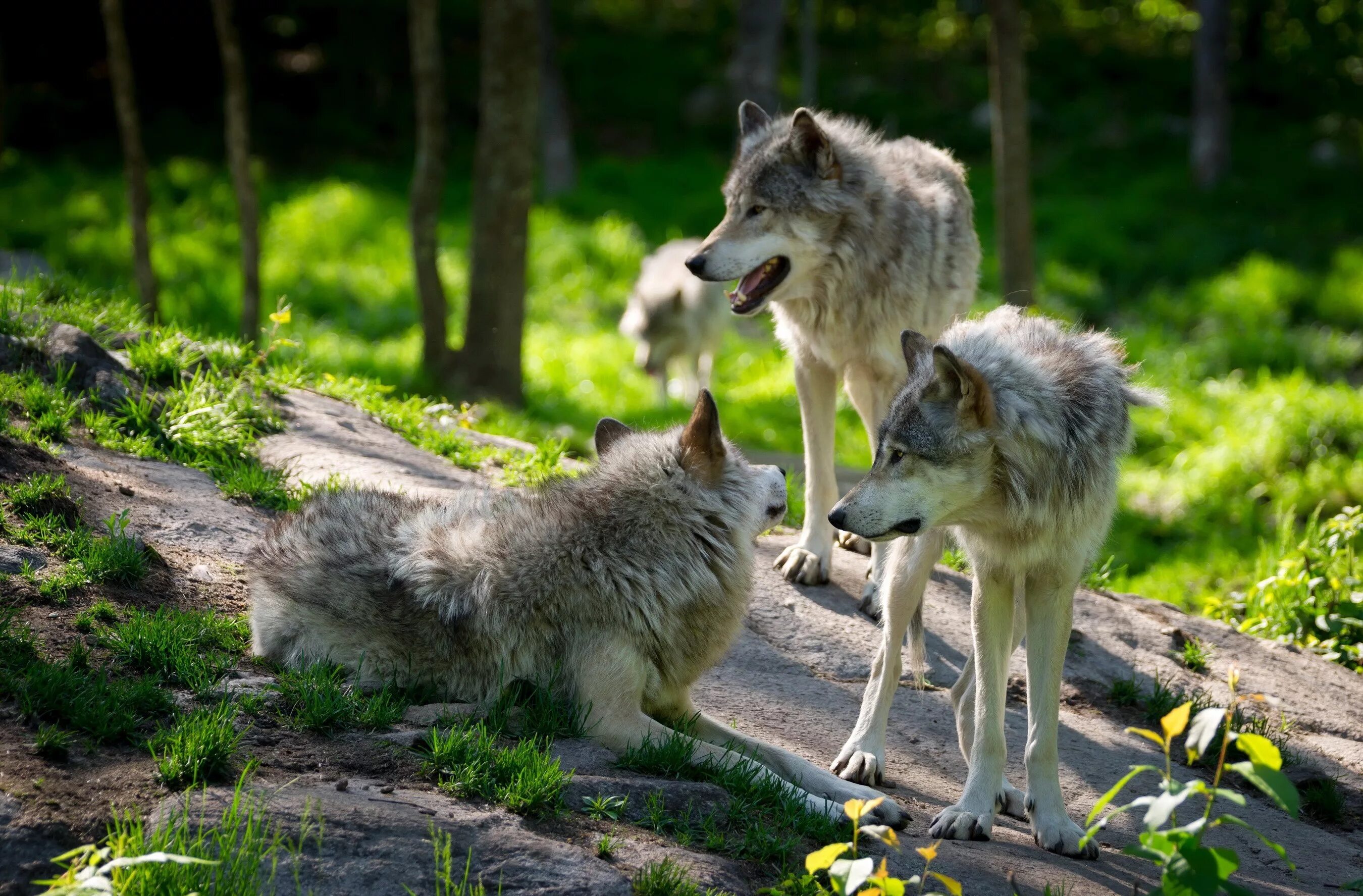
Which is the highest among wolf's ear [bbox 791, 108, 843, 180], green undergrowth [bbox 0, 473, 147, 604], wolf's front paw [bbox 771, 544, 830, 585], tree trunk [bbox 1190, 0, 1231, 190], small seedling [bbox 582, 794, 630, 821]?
tree trunk [bbox 1190, 0, 1231, 190]

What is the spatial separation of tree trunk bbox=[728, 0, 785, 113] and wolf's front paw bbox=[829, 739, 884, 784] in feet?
40.3

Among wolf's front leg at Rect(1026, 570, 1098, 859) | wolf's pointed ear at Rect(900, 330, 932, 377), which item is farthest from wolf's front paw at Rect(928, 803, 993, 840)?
wolf's pointed ear at Rect(900, 330, 932, 377)

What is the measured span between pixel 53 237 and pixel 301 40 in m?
7.34

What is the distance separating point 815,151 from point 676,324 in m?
6.59

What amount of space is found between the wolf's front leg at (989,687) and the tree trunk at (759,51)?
12.3 meters

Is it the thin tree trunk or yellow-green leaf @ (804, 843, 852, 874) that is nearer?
yellow-green leaf @ (804, 843, 852, 874)

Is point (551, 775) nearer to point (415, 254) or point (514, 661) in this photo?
point (514, 661)

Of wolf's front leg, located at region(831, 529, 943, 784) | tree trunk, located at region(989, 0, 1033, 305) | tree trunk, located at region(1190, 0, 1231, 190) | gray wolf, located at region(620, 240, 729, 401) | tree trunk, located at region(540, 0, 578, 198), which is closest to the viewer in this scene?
wolf's front leg, located at region(831, 529, 943, 784)

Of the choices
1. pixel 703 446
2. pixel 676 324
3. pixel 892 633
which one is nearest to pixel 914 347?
pixel 703 446

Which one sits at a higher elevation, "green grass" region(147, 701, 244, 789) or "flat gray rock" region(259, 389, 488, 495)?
"flat gray rock" region(259, 389, 488, 495)

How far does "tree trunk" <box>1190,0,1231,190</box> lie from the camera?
16922mm

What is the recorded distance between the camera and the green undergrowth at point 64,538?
13.5 ft

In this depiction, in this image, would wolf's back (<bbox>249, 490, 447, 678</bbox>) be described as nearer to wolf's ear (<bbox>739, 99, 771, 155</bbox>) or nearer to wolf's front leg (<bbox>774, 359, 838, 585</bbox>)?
wolf's front leg (<bbox>774, 359, 838, 585</bbox>)

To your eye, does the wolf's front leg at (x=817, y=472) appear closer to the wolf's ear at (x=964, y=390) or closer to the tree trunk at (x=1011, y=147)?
the wolf's ear at (x=964, y=390)
